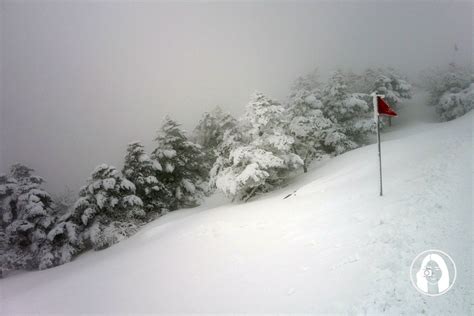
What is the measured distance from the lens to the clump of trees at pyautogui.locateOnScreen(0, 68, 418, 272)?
18.1m

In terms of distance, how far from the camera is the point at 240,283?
21.6ft

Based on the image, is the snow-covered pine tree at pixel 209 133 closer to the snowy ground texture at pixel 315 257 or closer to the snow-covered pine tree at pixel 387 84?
the snowy ground texture at pixel 315 257

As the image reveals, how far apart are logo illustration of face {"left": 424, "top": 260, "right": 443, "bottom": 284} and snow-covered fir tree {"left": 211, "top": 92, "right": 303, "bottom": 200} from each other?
11155 millimetres

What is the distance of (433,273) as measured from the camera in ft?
16.6

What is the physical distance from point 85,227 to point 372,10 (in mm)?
57496

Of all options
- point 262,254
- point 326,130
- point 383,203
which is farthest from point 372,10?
point 262,254

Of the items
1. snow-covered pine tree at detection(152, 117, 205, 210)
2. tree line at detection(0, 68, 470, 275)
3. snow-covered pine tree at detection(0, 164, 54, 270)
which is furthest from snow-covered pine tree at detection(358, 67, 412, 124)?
snow-covered pine tree at detection(0, 164, 54, 270)

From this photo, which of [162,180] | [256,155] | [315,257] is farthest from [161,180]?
[315,257]

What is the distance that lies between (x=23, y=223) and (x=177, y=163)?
12.6 metres

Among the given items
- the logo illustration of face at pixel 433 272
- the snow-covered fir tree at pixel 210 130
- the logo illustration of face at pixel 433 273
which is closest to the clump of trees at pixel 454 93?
the snow-covered fir tree at pixel 210 130

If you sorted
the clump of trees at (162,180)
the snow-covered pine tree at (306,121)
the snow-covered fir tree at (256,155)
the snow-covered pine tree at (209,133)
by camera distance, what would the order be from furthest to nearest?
the snow-covered pine tree at (209,133)
the snow-covered pine tree at (306,121)
the clump of trees at (162,180)
the snow-covered fir tree at (256,155)

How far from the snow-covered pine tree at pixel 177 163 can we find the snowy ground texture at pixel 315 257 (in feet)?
40.8

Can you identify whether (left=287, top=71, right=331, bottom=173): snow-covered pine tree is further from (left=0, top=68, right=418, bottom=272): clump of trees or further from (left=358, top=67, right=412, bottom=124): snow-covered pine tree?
(left=358, top=67, right=412, bottom=124): snow-covered pine tree

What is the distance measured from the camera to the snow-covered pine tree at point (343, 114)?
87.7 feet
